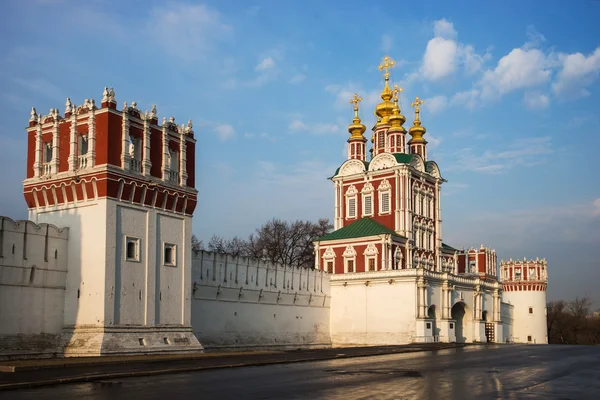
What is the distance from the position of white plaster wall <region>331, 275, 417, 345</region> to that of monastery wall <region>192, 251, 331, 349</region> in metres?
0.92

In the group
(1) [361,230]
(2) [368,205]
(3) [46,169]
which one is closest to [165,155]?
(3) [46,169]

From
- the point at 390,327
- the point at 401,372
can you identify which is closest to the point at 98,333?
the point at 401,372

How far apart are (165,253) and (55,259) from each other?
15.8ft

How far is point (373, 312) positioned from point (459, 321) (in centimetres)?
1049

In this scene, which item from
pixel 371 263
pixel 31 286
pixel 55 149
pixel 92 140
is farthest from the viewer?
pixel 371 263

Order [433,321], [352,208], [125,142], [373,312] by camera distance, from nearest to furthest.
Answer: [125,142] < [433,321] < [373,312] < [352,208]

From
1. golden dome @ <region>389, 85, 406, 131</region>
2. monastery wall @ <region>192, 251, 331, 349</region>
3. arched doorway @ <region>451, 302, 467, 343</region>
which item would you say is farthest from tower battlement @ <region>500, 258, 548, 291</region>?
monastery wall @ <region>192, 251, 331, 349</region>

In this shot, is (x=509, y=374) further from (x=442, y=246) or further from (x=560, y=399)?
(x=442, y=246)

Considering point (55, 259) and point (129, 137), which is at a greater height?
point (129, 137)

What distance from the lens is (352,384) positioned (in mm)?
17812

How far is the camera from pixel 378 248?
2066 inches

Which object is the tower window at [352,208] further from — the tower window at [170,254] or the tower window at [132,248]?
the tower window at [132,248]

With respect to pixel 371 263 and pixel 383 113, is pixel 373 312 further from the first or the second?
pixel 383 113

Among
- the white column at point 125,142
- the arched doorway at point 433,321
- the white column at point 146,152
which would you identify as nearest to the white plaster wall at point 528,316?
the arched doorway at point 433,321
